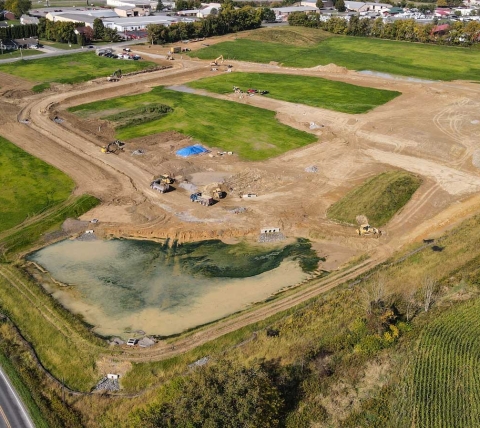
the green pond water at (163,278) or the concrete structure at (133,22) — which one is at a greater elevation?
the concrete structure at (133,22)

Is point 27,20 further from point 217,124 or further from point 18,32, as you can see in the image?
point 217,124

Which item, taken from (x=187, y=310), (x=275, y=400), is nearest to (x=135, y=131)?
(x=187, y=310)

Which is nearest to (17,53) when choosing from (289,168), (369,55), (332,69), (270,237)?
(332,69)

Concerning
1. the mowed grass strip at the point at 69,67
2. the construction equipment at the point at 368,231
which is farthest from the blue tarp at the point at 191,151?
the mowed grass strip at the point at 69,67

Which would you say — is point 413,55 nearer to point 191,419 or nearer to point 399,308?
point 399,308

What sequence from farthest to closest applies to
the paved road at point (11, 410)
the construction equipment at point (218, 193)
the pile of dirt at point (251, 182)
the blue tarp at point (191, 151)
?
the blue tarp at point (191, 151), the pile of dirt at point (251, 182), the construction equipment at point (218, 193), the paved road at point (11, 410)

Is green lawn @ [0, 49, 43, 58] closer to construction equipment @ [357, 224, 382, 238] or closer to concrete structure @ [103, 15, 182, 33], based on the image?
concrete structure @ [103, 15, 182, 33]

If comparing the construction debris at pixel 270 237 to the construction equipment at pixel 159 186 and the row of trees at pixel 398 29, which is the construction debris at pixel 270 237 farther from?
the row of trees at pixel 398 29
